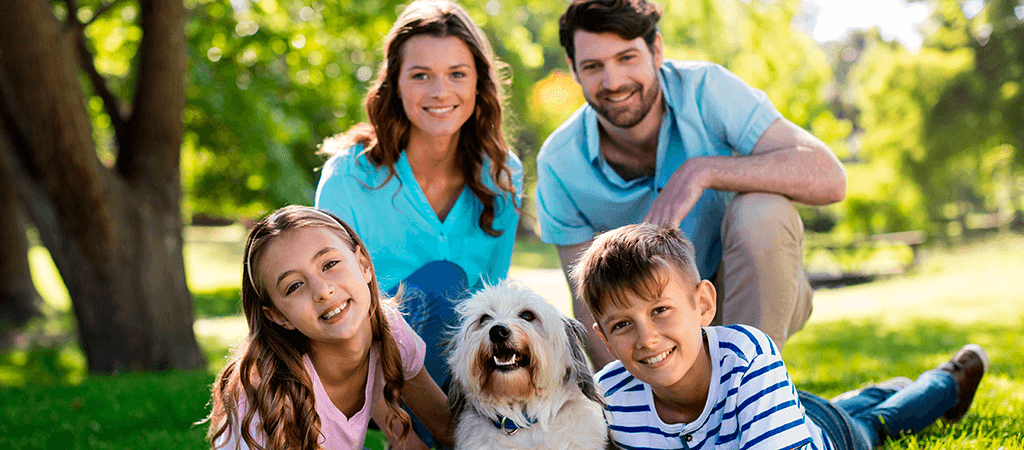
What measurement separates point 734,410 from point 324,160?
10386 mm

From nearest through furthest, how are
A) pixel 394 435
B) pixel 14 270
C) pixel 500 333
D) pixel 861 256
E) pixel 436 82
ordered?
pixel 500 333
pixel 394 435
pixel 436 82
pixel 14 270
pixel 861 256

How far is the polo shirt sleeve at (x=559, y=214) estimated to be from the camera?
372 cm

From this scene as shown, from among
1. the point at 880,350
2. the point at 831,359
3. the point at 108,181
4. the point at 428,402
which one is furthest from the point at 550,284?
the point at 428,402

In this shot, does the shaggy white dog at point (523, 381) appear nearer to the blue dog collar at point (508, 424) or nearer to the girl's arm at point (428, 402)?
the blue dog collar at point (508, 424)

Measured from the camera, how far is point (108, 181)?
6695mm

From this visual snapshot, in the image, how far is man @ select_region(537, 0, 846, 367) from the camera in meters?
3.06

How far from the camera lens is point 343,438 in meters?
2.67

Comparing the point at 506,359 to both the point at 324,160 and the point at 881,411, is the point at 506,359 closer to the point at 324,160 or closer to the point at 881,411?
the point at 881,411

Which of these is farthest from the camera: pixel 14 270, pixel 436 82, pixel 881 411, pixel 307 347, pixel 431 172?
pixel 14 270

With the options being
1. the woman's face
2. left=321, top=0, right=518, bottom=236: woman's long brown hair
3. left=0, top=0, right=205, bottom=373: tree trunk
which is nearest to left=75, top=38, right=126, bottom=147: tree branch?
left=0, top=0, right=205, bottom=373: tree trunk

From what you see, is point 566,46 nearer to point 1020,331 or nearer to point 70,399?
point 70,399

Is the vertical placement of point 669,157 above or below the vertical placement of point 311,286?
above

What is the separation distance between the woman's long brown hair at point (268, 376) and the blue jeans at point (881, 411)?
1.51m

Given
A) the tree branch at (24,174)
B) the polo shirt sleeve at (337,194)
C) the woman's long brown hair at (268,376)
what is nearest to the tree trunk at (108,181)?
the tree branch at (24,174)
